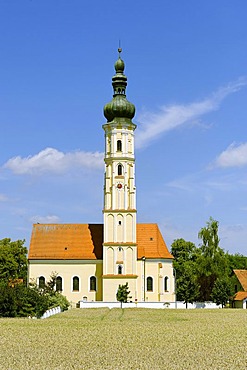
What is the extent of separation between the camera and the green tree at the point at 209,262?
249 feet

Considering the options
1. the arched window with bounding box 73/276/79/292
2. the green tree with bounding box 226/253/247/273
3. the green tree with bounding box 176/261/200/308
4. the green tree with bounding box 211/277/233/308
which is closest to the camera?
the green tree with bounding box 176/261/200/308

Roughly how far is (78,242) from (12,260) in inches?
419

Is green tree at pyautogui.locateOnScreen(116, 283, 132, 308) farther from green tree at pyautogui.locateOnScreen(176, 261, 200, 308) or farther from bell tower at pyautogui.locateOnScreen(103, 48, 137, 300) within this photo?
green tree at pyautogui.locateOnScreen(176, 261, 200, 308)

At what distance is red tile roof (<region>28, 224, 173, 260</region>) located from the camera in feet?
246

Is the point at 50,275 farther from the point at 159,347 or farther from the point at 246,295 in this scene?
the point at 159,347

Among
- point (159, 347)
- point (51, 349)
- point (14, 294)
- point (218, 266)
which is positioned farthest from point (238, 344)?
point (218, 266)

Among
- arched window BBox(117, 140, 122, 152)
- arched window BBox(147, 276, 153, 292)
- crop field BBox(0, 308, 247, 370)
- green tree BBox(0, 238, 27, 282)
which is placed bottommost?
crop field BBox(0, 308, 247, 370)

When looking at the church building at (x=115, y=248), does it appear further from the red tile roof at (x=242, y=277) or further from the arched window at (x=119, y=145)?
the red tile roof at (x=242, y=277)

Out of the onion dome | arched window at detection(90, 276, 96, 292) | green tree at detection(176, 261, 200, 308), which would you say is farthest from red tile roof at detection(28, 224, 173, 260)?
the onion dome

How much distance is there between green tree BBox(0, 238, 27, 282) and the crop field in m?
42.5

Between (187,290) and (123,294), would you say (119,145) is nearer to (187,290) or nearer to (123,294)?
(123,294)

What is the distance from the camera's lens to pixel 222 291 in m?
71.7

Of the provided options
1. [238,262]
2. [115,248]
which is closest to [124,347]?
[115,248]

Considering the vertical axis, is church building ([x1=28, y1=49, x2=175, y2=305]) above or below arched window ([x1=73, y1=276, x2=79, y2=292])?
above
